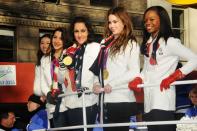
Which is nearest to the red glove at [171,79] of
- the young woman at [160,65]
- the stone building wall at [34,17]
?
the young woman at [160,65]

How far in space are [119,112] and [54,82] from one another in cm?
128

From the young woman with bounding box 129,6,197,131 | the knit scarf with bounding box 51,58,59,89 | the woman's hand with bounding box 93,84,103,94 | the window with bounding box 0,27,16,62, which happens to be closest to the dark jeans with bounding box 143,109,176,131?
the young woman with bounding box 129,6,197,131

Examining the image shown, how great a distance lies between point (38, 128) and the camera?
6680mm

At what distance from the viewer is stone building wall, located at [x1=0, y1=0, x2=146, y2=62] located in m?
17.9

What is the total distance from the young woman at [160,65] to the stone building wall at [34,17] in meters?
13.1

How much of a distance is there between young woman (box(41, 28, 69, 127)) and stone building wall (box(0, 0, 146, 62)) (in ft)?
37.6

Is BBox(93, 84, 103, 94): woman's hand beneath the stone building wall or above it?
beneath

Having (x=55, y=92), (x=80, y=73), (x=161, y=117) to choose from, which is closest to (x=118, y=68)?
(x=80, y=73)

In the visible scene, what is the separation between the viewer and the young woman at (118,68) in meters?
5.02

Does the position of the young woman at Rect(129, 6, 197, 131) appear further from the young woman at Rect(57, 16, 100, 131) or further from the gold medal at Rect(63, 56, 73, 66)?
the gold medal at Rect(63, 56, 73, 66)

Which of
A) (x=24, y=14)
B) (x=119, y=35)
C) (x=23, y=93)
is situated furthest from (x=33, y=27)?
(x=119, y=35)

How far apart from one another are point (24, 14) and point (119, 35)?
13391 mm

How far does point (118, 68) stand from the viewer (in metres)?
5.13

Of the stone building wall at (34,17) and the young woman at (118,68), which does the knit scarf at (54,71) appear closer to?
the young woman at (118,68)
